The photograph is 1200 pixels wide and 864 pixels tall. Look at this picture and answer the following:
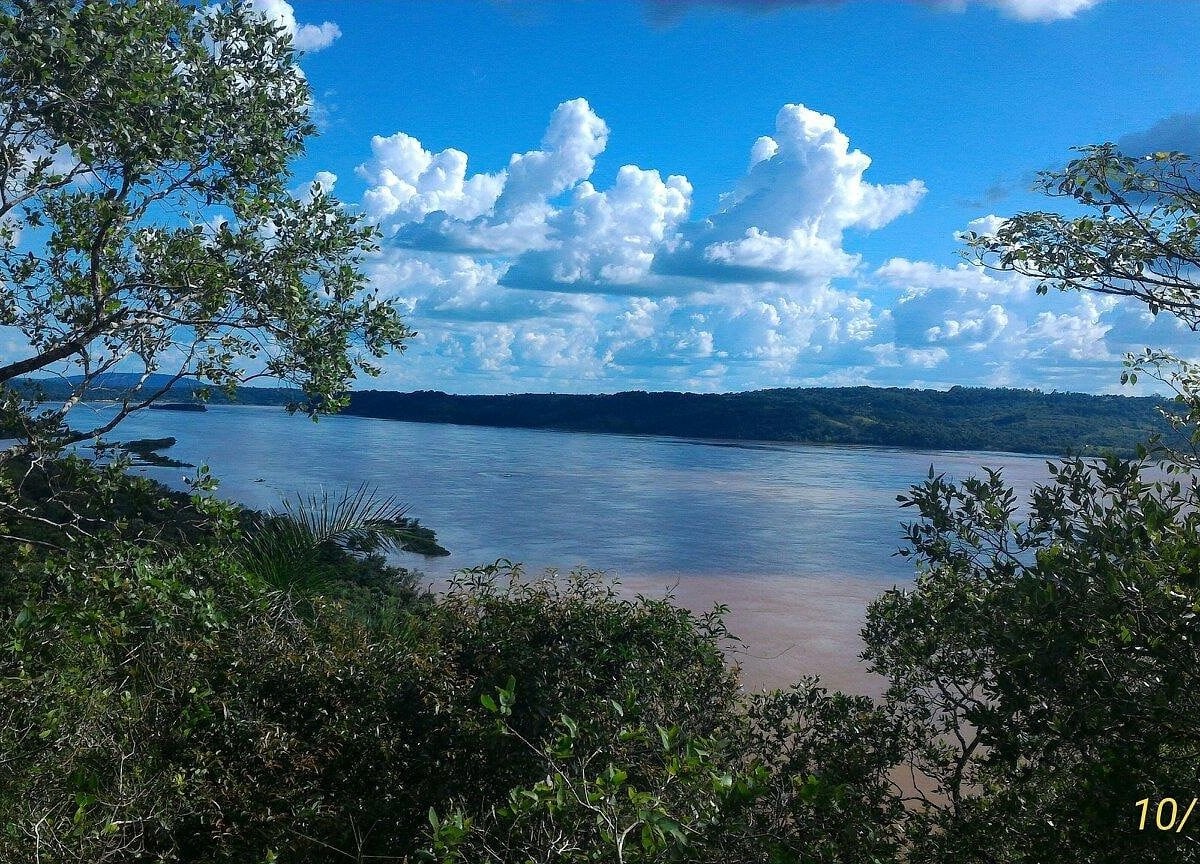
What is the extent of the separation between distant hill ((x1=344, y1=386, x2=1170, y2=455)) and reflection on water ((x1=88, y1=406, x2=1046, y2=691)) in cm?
736

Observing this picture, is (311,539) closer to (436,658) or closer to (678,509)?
(436,658)

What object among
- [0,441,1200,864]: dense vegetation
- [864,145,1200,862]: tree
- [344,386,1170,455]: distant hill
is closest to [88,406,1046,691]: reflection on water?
[344,386,1170,455]: distant hill

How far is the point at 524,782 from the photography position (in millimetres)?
4668

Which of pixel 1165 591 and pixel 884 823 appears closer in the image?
pixel 1165 591

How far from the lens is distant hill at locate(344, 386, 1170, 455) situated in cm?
9419

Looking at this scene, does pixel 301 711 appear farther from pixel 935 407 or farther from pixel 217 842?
pixel 935 407

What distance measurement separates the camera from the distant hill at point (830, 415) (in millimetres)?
94188

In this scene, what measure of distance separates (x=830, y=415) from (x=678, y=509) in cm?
6884

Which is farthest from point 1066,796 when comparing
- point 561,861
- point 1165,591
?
point 561,861

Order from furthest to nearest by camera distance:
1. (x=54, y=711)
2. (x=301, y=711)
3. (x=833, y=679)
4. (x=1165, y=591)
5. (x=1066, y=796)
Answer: (x=833, y=679), (x=301, y=711), (x=54, y=711), (x=1066, y=796), (x=1165, y=591)

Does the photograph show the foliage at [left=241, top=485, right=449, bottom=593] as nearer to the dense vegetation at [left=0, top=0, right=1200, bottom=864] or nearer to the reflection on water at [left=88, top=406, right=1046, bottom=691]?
the dense vegetation at [left=0, top=0, right=1200, bottom=864]

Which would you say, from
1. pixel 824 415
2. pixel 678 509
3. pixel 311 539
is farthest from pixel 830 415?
pixel 311 539

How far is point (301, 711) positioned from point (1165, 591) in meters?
4.57

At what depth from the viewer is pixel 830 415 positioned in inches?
4360
